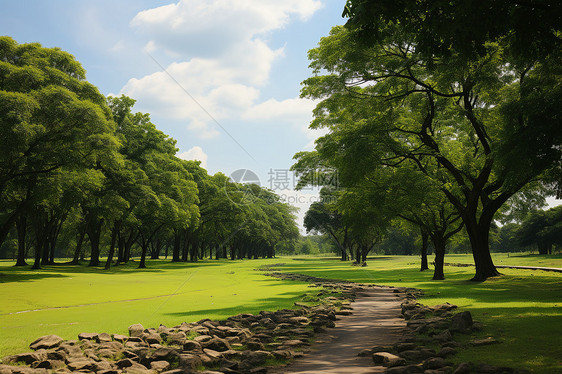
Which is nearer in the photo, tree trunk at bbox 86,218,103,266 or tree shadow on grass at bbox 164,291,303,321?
tree shadow on grass at bbox 164,291,303,321

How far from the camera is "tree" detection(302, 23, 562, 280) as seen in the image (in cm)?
1542

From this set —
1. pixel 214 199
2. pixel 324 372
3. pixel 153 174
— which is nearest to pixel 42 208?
pixel 153 174

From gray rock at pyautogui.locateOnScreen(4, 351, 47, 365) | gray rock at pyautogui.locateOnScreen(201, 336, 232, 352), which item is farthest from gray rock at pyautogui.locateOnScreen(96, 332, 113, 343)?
gray rock at pyautogui.locateOnScreen(201, 336, 232, 352)

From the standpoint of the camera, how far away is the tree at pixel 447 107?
50.6 feet

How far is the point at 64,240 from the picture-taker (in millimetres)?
76188

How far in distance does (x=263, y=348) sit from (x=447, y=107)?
70.9 feet

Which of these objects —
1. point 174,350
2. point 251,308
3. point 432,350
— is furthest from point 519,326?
point 251,308

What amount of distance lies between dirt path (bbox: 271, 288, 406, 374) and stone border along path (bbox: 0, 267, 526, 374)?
0.07ft

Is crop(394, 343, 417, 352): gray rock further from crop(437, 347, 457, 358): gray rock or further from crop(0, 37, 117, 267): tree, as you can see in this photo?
crop(0, 37, 117, 267): tree

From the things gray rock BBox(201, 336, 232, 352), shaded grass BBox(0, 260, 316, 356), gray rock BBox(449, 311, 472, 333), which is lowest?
shaded grass BBox(0, 260, 316, 356)

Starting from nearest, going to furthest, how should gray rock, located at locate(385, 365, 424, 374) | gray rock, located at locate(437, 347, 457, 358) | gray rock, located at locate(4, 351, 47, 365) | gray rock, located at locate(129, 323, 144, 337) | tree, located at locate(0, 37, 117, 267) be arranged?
gray rock, located at locate(385, 365, 424, 374)
gray rock, located at locate(4, 351, 47, 365)
gray rock, located at locate(437, 347, 457, 358)
gray rock, located at locate(129, 323, 144, 337)
tree, located at locate(0, 37, 117, 267)

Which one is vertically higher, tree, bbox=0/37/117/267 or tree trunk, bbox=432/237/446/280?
tree, bbox=0/37/117/267

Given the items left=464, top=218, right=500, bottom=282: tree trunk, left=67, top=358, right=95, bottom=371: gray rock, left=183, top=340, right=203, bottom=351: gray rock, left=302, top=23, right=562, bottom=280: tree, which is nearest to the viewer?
left=67, top=358, right=95, bottom=371: gray rock

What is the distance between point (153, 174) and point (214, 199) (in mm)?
26884
